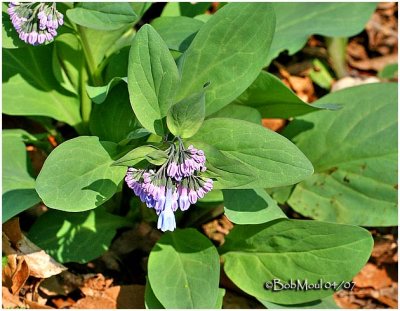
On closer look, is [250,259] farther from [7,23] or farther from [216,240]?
[7,23]

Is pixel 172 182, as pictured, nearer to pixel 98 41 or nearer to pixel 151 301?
pixel 151 301

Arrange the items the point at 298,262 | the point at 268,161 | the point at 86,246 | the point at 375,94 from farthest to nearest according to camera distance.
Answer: the point at 375,94 < the point at 86,246 < the point at 298,262 < the point at 268,161

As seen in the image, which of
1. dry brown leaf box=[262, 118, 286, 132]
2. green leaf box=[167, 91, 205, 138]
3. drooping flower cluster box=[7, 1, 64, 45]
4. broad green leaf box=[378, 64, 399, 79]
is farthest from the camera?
broad green leaf box=[378, 64, 399, 79]

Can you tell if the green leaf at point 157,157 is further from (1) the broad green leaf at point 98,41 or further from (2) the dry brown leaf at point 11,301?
(2) the dry brown leaf at point 11,301

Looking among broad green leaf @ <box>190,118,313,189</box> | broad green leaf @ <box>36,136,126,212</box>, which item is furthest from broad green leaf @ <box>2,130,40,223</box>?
broad green leaf @ <box>190,118,313,189</box>

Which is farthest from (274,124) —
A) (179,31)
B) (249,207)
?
(249,207)

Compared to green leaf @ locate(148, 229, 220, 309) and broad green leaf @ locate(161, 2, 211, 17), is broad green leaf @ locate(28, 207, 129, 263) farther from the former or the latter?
broad green leaf @ locate(161, 2, 211, 17)

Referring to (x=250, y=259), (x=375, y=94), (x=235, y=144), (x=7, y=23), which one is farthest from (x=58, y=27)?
(x=375, y=94)
